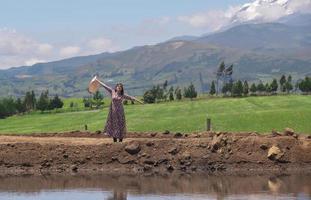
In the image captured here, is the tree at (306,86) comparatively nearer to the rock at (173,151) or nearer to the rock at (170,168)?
the rock at (173,151)

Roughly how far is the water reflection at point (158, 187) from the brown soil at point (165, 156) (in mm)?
1820

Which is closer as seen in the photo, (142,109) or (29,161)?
(29,161)

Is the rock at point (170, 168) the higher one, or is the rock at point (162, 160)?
the rock at point (162, 160)

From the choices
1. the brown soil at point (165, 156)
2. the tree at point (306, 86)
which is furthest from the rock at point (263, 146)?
the tree at point (306, 86)

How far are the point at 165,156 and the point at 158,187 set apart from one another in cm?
544

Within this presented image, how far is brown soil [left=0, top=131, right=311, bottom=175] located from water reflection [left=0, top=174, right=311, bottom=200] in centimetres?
182

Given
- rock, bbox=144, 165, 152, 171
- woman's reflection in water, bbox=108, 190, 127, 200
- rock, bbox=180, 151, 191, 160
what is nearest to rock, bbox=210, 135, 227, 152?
rock, bbox=180, 151, 191, 160

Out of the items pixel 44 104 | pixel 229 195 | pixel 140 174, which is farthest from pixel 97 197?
pixel 44 104

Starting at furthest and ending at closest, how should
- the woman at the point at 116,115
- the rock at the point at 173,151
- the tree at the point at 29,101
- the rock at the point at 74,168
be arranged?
the tree at the point at 29,101, the woman at the point at 116,115, the rock at the point at 173,151, the rock at the point at 74,168

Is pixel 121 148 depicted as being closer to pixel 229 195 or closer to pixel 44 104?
pixel 229 195

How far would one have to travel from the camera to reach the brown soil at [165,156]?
25.7m

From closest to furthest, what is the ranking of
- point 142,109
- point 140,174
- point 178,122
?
point 140,174
point 178,122
point 142,109

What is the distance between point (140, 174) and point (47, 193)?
5546 millimetres

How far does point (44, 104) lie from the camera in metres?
153
